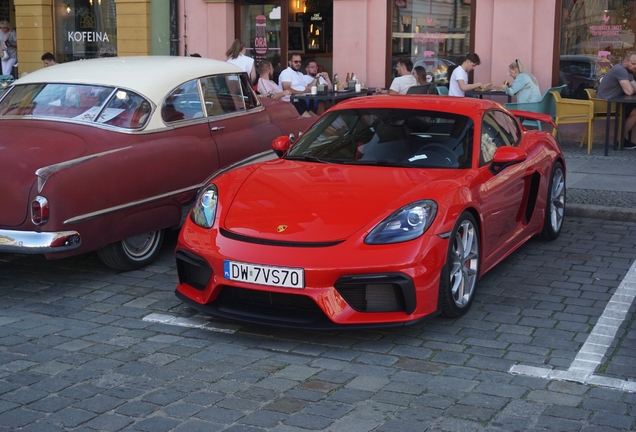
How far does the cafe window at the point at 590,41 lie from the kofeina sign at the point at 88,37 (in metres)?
9.21

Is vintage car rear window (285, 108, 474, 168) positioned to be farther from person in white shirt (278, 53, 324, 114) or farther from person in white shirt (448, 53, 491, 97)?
person in white shirt (278, 53, 324, 114)

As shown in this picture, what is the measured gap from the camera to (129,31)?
1705cm

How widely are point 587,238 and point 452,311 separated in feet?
10.1

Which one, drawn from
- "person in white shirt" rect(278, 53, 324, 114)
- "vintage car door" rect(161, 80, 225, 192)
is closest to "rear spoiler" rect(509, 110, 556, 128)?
"vintage car door" rect(161, 80, 225, 192)

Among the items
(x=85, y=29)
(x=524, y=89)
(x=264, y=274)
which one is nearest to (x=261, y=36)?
(x=85, y=29)

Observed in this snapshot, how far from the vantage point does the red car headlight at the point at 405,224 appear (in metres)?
5.32

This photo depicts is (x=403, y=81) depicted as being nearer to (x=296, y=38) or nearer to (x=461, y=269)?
(x=296, y=38)

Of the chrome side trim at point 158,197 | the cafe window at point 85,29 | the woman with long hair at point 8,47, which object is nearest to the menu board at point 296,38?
the cafe window at point 85,29

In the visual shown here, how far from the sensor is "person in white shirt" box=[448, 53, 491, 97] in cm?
1332

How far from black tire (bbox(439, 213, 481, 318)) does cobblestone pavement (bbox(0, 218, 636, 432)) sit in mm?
139

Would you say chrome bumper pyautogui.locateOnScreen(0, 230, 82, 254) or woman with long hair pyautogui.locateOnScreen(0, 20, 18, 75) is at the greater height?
woman with long hair pyautogui.locateOnScreen(0, 20, 18, 75)

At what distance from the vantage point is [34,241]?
6.18m

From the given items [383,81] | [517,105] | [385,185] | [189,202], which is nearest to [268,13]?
[383,81]

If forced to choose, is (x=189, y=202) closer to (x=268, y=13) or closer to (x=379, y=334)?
(x=379, y=334)
